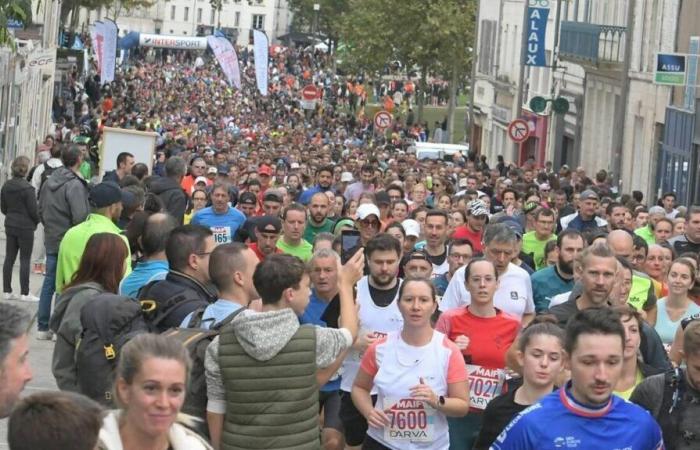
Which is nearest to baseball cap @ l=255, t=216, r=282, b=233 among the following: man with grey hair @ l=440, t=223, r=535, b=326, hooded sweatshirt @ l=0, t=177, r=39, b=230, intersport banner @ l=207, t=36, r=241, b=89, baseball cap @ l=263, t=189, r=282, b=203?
man with grey hair @ l=440, t=223, r=535, b=326

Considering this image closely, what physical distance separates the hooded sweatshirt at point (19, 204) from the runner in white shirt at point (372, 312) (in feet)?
27.3

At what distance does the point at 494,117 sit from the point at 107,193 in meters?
53.0

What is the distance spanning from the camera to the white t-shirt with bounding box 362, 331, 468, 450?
374 inches

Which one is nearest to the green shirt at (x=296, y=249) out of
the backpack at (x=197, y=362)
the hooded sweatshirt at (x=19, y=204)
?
the hooded sweatshirt at (x=19, y=204)

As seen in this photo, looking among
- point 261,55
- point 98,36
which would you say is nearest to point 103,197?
point 98,36

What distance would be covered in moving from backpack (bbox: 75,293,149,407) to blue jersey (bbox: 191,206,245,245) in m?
7.49

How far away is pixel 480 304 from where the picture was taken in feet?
34.8

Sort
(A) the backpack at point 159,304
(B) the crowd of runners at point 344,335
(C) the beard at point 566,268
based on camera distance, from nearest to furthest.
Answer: (B) the crowd of runners at point 344,335 < (A) the backpack at point 159,304 < (C) the beard at point 566,268

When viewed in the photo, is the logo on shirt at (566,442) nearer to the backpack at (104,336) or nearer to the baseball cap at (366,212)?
the backpack at (104,336)

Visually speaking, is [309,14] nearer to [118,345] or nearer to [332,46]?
[332,46]

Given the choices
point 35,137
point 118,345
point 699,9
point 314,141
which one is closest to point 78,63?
point 314,141

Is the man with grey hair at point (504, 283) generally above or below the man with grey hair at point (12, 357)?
below

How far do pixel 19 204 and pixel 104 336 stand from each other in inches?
401

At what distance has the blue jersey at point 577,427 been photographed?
681 cm
